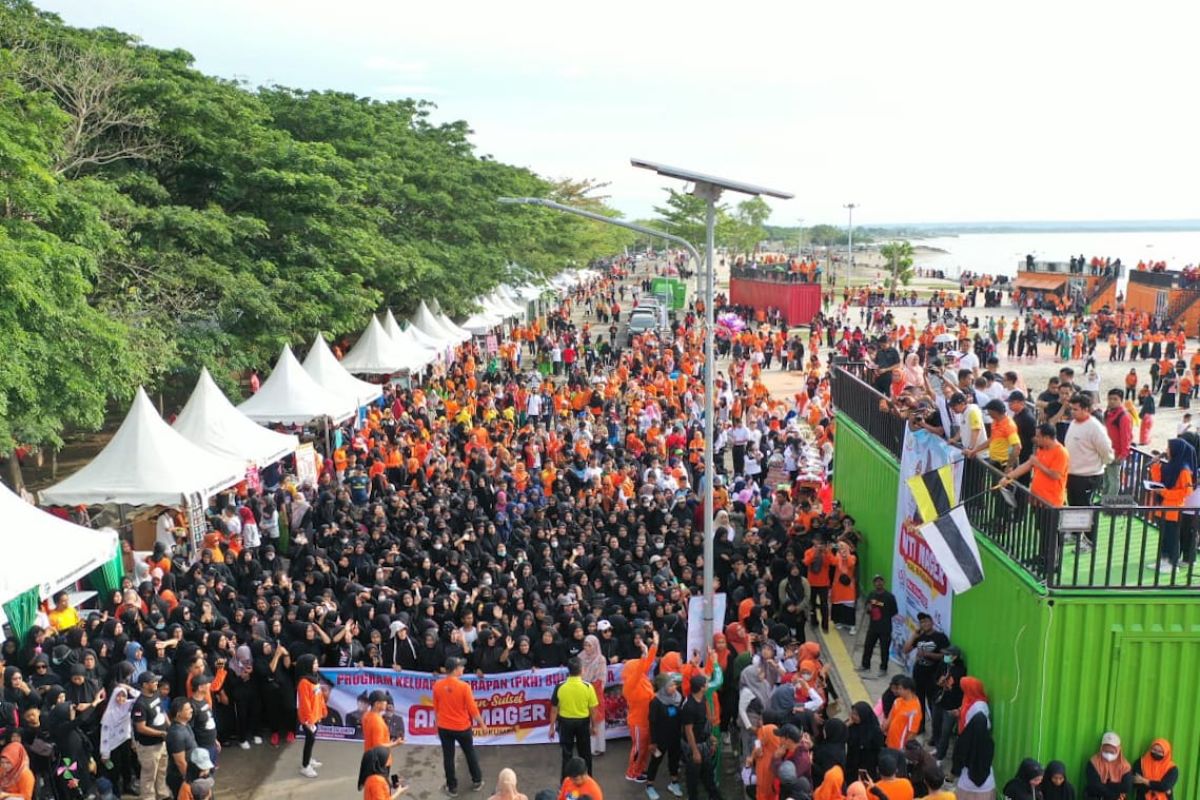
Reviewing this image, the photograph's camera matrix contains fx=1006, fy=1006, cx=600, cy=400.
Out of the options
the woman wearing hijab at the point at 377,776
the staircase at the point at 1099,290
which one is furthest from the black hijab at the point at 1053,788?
the staircase at the point at 1099,290

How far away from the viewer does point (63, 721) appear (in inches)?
364

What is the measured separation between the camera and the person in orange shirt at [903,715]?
925 centimetres

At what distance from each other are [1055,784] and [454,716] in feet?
17.8

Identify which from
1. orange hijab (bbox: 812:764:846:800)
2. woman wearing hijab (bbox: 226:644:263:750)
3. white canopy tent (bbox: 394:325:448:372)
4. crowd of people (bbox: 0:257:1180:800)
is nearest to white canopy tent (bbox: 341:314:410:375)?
white canopy tent (bbox: 394:325:448:372)

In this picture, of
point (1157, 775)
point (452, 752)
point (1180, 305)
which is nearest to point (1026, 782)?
point (1157, 775)

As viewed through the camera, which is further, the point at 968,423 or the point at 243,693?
the point at 968,423

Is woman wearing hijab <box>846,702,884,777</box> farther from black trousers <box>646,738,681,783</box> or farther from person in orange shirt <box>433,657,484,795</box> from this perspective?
person in orange shirt <box>433,657,484,795</box>

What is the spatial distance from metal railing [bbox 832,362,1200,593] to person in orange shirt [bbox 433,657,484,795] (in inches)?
214

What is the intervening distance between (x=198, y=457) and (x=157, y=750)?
6826mm

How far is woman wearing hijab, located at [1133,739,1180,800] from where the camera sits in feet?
28.4

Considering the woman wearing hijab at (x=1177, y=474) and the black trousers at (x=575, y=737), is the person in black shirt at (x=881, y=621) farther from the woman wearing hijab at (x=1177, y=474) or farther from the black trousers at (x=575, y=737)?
the black trousers at (x=575, y=737)

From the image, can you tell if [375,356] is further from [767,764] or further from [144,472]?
[767,764]

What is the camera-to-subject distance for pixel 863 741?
9.09m

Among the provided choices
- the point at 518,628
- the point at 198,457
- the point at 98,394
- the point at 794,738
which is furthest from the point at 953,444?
the point at 98,394
